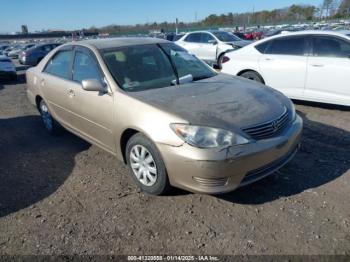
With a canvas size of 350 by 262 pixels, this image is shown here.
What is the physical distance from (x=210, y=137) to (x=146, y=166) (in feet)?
2.80

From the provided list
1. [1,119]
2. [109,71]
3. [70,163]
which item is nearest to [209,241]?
[109,71]

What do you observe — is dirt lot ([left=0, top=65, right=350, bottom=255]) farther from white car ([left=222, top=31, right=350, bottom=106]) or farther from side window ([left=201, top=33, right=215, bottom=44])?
side window ([left=201, top=33, right=215, bottom=44])

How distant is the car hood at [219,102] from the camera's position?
9.77ft

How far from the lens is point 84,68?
164 inches

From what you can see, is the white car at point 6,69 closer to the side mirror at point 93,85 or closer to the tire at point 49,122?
the tire at point 49,122

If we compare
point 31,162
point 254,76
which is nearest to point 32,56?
point 254,76

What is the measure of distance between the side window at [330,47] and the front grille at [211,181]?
13.6ft

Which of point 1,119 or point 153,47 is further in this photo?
point 1,119

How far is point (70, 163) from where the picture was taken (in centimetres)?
441

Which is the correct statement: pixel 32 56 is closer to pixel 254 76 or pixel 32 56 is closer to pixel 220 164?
pixel 254 76

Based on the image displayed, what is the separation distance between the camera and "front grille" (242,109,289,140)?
2938 millimetres

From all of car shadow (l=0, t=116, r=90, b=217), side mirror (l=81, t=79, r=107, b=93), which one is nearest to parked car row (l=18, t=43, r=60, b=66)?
car shadow (l=0, t=116, r=90, b=217)

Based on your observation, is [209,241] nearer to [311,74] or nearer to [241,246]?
[241,246]

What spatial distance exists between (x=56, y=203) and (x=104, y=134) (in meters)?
0.93
